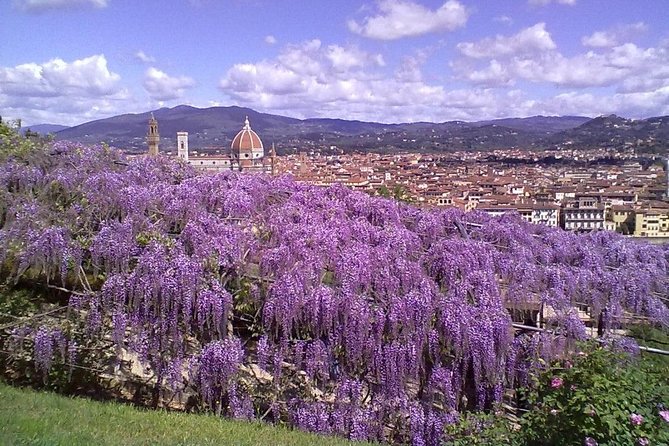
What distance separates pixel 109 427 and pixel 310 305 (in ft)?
7.75

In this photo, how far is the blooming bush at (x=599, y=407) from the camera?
12.4 feet

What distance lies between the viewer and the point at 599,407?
12.8 feet

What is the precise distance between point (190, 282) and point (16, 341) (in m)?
2.28

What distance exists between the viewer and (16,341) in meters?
6.87

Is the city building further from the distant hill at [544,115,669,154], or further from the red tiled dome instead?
the red tiled dome

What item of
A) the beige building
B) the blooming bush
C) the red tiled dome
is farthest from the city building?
the red tiled dome

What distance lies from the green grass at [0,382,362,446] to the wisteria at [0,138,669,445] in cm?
62

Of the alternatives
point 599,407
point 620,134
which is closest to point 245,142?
point 620,134

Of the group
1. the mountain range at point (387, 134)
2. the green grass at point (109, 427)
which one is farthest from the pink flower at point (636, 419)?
the mountain range at point (387, 134)

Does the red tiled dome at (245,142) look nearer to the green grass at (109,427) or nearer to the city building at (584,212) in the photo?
the city building at (584,212)

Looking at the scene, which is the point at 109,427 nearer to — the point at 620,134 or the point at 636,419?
the point at 636,419

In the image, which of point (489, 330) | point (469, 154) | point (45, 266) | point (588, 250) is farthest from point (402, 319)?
point (469, 154)

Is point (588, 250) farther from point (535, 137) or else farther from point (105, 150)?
point (535, 137)

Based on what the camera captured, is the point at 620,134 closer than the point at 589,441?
No
